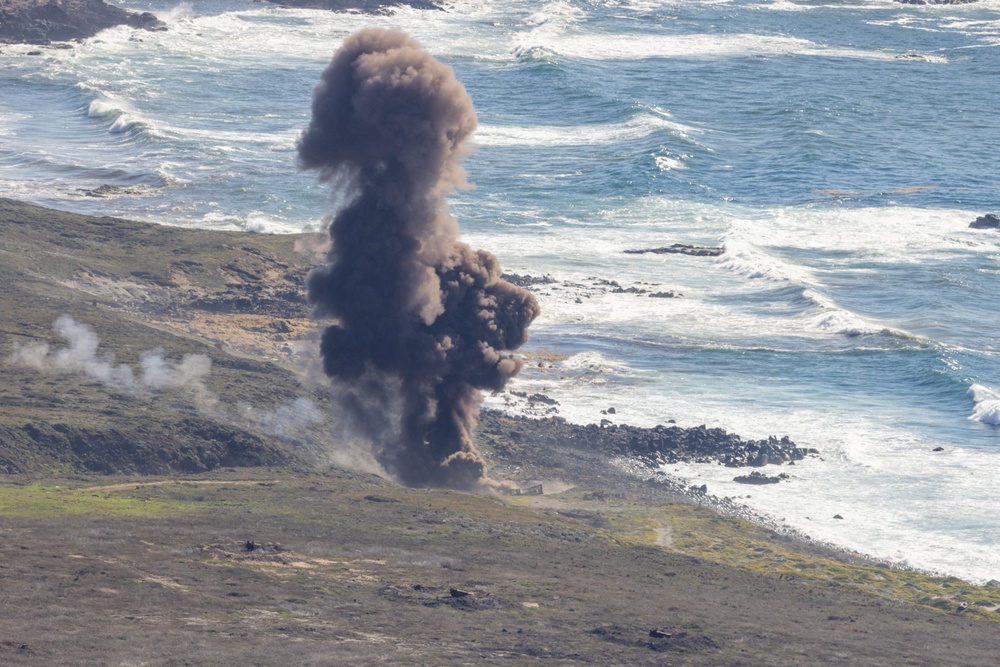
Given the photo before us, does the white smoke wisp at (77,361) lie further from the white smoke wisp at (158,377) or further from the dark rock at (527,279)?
the dark rock at (527,279)

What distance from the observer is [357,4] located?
169 metres

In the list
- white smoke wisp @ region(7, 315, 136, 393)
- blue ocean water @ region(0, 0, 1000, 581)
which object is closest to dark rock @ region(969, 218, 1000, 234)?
blue ocean water @ region(0, 0, 1000, 581)

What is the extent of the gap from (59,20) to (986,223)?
90.5 meters

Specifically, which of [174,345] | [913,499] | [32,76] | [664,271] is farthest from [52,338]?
[32,76]

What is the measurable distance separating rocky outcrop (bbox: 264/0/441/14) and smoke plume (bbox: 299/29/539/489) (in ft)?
366

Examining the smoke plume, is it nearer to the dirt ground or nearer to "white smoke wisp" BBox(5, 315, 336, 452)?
"white smoke wisp" BBox(5, 315, 336, 452)

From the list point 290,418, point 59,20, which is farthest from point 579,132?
point 290,418

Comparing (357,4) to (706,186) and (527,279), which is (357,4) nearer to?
(706,186)

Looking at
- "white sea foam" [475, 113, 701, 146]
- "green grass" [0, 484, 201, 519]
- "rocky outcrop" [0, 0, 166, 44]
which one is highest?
"rocky outcrop" [0, 0, 166, 44]

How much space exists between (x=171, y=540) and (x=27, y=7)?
118 meters

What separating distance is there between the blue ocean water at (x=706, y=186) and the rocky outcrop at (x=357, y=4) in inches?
104

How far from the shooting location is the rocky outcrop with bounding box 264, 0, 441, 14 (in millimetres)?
167875

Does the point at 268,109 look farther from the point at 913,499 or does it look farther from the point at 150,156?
the point at 913,499

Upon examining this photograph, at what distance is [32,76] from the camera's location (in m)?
134
